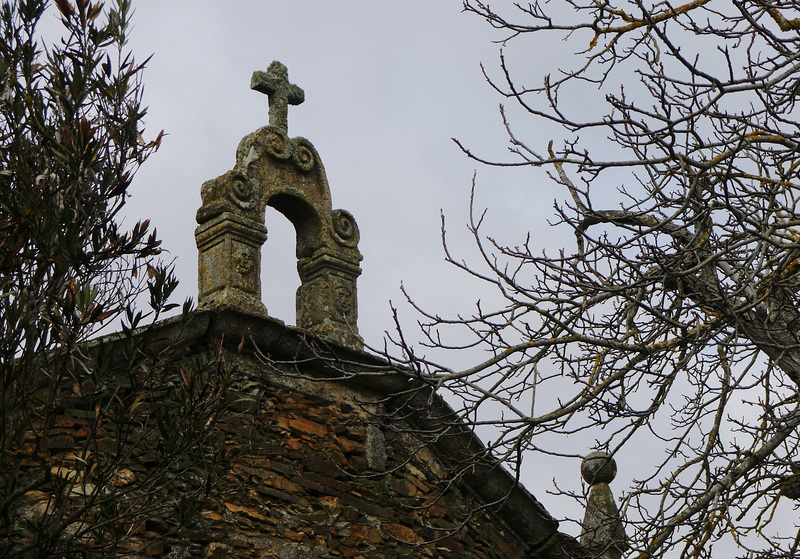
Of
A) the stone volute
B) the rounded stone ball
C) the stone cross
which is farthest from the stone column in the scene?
the rounded stone ball

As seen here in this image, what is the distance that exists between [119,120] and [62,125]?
0.31 meters

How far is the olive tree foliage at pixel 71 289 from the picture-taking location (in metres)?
4.64

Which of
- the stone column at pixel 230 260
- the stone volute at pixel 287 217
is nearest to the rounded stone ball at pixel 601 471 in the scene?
the stone volute at pixel 287 217

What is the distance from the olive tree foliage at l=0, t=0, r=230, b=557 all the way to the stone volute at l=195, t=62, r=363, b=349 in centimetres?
180

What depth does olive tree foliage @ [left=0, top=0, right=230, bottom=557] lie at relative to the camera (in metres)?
4.64

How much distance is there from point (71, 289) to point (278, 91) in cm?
397

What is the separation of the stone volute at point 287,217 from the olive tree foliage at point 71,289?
1804 millimetres

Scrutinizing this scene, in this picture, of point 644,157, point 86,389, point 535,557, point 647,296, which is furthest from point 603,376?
point 86,389

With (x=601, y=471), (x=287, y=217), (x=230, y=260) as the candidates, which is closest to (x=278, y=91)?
(x=287, y=217)

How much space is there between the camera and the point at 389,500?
24.2 ft

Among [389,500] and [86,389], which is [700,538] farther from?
[86,389]

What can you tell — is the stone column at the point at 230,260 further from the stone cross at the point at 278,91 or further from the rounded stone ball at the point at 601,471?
the rounded stone ball at the point at 601,471

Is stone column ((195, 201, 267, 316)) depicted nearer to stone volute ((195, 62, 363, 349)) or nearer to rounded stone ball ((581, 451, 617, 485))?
stone volute ((195, 62, 363, 349))

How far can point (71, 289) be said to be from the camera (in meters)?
4.78
